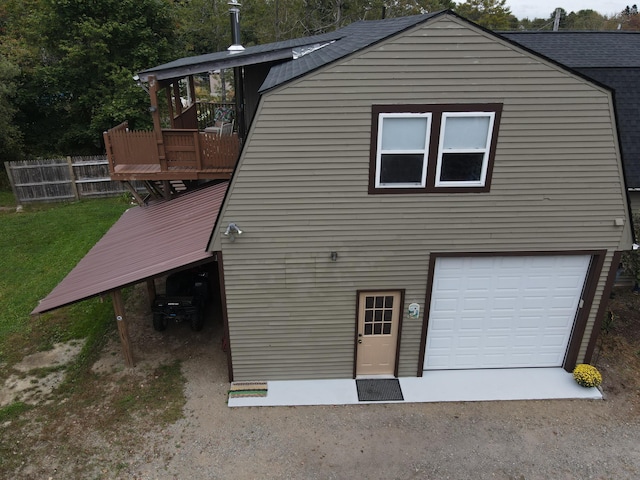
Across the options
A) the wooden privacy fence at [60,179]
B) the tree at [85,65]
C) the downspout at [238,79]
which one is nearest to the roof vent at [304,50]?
the downspout at [238,79]

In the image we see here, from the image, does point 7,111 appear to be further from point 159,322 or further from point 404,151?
point 404,151

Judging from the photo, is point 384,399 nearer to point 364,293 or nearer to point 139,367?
point 364,293

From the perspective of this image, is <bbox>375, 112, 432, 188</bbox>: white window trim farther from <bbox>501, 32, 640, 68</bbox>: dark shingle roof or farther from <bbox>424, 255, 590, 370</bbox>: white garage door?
<bbox>501, 32, 640, 68</bbox>: dark shingle roof

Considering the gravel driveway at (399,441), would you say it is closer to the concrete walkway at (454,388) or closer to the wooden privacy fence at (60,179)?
the concrete walkway at (454,388)

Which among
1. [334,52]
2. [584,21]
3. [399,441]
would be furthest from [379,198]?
[584,21]

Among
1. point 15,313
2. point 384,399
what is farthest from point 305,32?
point 384,399
